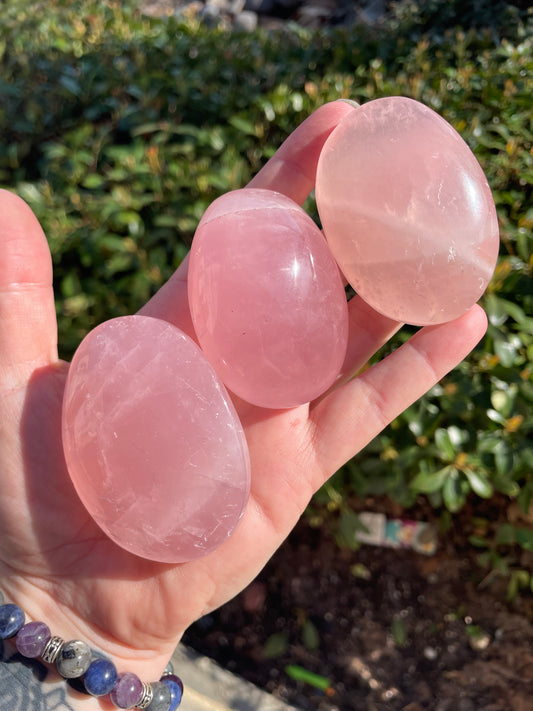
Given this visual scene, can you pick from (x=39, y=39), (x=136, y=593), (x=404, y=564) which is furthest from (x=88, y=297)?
(x=39, y=39)

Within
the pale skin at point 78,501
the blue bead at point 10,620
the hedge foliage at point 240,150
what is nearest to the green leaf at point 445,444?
the hedge foliage at point 240,150

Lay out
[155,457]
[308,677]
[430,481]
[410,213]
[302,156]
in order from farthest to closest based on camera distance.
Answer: [308,677] < [430,481] < [302,156] < [410,213] < [155,457]

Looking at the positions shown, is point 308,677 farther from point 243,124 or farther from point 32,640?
point 243,124

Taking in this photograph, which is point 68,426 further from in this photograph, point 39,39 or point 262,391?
point 39,39

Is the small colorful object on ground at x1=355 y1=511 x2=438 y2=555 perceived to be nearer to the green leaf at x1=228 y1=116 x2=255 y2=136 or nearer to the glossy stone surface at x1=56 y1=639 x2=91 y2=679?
the glossy stone surface at x1=56 y1=639 x2=91 y2=679

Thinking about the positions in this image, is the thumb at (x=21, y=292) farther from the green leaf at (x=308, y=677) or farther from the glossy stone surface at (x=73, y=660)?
the green leaf at (x=308, y=677)

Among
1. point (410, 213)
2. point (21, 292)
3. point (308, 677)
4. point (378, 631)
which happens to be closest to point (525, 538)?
point (378, 631)

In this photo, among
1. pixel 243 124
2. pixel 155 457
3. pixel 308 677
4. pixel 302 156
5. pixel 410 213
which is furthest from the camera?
pixel 243 124
